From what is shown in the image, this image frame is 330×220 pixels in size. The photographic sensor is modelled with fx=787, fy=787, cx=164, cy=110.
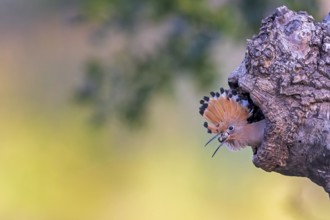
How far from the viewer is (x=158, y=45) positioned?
8.33ft

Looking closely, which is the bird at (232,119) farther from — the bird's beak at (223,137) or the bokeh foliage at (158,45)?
the bokeh foliage at (158,45)

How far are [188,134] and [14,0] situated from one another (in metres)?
1.64

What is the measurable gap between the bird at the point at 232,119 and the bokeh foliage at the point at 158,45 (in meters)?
1.31

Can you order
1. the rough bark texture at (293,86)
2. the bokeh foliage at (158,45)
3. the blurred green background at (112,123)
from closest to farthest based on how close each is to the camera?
the rough bark texture at (293,86) < the bokeh foliage at (158,45) < the blurred green background at (112,123)

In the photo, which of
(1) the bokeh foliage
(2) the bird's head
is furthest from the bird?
(1) the bokeh foliage

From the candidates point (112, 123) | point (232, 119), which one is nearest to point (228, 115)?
point (232, 119)

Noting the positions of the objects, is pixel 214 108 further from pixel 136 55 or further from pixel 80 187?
pixel 80 187

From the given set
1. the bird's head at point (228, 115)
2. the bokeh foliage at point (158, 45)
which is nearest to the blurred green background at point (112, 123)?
the bokeh foliage at point (158, 45)

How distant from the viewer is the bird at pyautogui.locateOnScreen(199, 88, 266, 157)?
842 millimetres

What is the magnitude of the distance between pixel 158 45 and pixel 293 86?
175 centimetres

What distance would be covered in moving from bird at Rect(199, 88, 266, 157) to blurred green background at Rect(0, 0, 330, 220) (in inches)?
60.3

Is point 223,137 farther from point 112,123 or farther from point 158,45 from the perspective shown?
point 112,123

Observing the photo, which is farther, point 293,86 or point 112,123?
point 112,123

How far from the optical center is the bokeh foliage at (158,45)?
2.28 m
